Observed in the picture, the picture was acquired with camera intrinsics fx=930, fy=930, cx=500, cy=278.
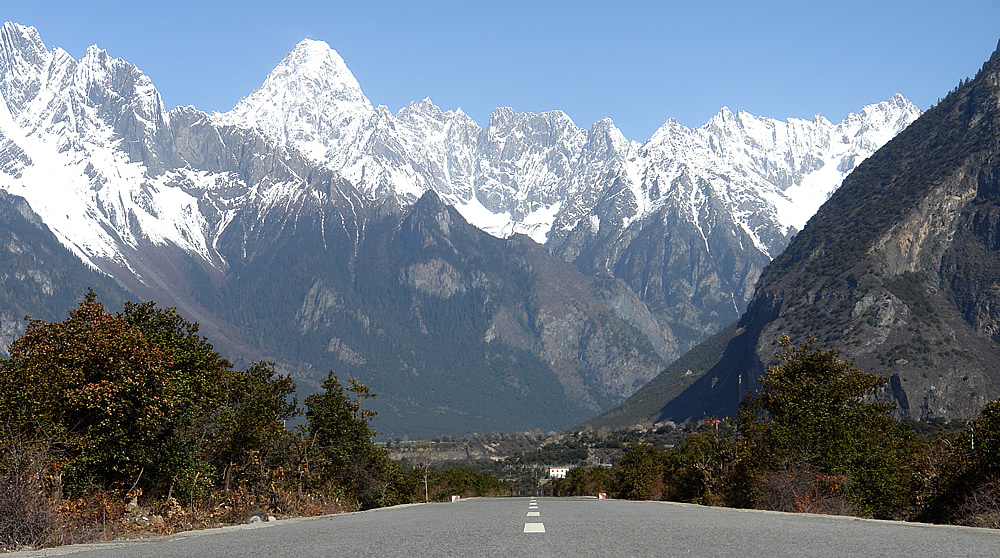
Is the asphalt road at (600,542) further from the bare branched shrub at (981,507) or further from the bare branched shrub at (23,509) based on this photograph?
the bare branched shrub at (981,507)

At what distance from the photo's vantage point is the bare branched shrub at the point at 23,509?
813 inches

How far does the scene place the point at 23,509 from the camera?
829 inches

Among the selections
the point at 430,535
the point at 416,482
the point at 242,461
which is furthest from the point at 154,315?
the point at 416,482

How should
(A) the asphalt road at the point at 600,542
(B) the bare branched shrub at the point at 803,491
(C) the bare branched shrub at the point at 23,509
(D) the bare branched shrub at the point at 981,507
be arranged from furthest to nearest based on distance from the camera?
(B) the bare branched shrub at the point at 803,491 < (D) the bare branched shrub at the point at 981,507 < (C) the bare branched shrub at the point at 23,509 < (A) the asphalt road at the point at 600,542

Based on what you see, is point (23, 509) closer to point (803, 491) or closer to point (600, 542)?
point (600, 542)

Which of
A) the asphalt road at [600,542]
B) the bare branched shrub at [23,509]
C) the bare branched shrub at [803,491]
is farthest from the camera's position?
the bare branched shrub at [803,491]

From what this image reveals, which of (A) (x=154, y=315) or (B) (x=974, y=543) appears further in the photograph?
(A) (x=154, y=315)

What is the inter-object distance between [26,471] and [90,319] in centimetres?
1003

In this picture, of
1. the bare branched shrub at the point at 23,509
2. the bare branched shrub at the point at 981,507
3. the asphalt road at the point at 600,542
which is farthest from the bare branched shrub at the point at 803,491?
the bare branched shrub at the point at 23,509

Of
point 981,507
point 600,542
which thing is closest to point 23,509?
point 600,542

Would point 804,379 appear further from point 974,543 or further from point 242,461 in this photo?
point 974,543

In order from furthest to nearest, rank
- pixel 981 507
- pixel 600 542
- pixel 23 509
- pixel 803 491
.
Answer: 1. pixel 803 491
2. pixel 981 507
3. pixel 23 509
4. pixel 600 542

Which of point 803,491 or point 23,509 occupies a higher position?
point 23,509

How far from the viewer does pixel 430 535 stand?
1911 centimetres
